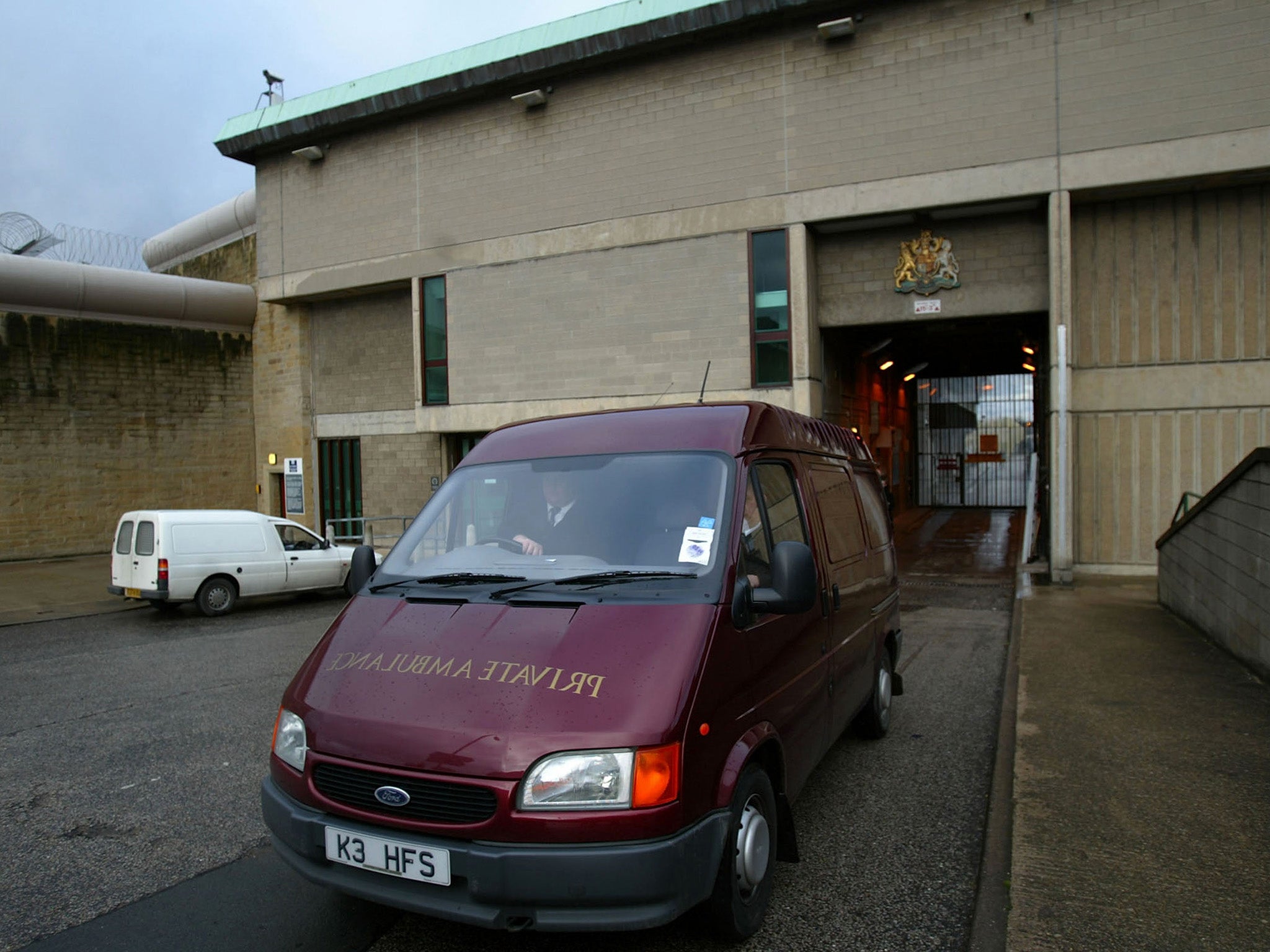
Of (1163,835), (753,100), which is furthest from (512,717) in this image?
(753,100)

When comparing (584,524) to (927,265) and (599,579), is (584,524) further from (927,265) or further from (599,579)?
(927,265)

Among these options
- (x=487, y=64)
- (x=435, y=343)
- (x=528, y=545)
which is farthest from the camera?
(x=435, y=343)

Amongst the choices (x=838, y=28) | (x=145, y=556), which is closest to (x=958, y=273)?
(x=838, y=28)

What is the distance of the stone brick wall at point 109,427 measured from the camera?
19.7m

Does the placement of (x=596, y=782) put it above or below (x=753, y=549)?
below

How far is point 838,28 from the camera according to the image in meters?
15.4

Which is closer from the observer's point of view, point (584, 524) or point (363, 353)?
point (584, 524)

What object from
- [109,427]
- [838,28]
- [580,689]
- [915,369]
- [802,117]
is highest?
[838,28]

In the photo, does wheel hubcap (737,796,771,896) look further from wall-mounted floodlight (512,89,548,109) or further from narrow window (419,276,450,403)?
narrow window (419,276,450,403)

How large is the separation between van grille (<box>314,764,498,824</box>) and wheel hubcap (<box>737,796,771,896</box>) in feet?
3.21

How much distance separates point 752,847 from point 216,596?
38.3 ft

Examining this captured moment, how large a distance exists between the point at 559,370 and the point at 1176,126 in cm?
1161

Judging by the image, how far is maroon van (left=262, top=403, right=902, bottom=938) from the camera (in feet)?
9.25

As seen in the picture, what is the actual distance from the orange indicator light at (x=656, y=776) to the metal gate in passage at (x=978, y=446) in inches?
1181
